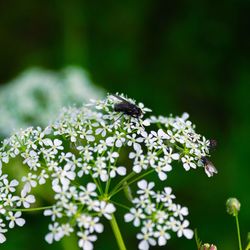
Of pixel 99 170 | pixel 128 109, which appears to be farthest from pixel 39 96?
pixel 99 170

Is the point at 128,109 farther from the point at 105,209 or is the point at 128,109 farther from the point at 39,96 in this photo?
the point at 39,96

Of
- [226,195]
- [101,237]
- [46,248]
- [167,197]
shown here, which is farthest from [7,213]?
[226,195]

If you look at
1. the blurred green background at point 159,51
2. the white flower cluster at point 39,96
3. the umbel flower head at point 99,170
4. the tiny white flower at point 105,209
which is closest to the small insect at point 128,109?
the umbel flower head at point 99,170

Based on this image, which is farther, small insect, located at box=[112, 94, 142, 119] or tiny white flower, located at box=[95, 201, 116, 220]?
small insect, located at box=[112, 94, 142, 119]

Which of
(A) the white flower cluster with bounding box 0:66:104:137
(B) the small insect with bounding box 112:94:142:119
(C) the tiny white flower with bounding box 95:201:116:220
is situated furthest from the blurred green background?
(C) the tiny white flower with bounding box 95:201:116:220

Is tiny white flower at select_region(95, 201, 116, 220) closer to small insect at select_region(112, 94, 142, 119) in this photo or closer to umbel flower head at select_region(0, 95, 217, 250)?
umbel flower head at select_region(0, 95, 217, 250)

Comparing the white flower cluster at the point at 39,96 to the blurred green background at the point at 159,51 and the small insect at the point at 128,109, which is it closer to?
the blurred green background at the point at 159,51
